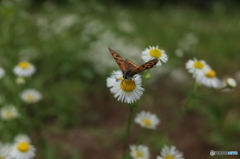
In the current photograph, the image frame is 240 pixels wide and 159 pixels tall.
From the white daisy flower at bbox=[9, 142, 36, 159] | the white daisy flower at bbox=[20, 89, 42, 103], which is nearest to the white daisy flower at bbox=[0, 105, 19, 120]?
the white daisy flower at bbox=[20, 89, 42, 103]

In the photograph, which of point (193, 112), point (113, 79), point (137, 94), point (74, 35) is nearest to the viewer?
point (137, 94)

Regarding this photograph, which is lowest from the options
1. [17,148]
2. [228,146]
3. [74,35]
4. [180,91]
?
[17,148]

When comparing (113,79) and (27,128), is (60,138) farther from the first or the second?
(113,79)

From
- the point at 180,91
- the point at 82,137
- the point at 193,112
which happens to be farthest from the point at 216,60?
the point at 82,137

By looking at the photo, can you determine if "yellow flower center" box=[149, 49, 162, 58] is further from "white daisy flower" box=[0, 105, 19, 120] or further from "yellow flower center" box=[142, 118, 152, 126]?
"white daisy flower" box=[0, 105, 19, 120]

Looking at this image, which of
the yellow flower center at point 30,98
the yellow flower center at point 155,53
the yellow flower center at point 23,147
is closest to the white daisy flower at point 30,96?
the yellow flower center at point 30,98

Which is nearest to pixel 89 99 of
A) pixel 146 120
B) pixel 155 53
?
pixel 146 120
